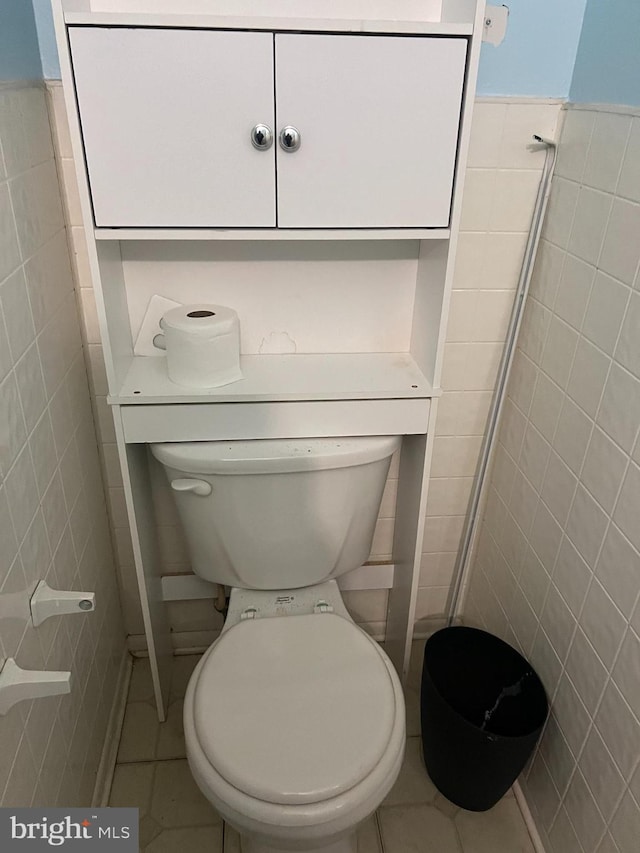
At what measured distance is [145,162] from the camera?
0.95 metres

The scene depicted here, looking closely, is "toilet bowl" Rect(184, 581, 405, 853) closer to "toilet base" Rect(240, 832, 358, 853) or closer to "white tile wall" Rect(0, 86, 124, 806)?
"toilet base" Rect(240, 832, 358, 853)

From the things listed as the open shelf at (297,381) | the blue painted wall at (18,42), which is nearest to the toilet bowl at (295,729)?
the open shelf at (297,381)

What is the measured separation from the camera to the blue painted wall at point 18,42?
2.96 ft

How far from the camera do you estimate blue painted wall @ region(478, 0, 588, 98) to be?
110 cm

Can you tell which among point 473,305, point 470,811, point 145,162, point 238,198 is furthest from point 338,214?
point 470,811

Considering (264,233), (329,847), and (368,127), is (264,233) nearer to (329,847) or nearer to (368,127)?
(368,127)

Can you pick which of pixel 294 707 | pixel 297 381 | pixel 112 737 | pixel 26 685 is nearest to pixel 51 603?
pixel 26 685

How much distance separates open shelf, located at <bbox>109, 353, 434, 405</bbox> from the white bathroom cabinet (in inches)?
11.7

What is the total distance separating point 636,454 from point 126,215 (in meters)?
0.88

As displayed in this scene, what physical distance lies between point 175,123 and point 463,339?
72 cm

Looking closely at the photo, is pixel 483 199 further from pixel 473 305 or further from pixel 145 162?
pixel 145 162

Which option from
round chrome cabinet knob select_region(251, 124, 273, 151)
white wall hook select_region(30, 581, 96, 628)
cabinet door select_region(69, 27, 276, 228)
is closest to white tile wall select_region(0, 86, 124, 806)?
white wall hook select_region(30, 581, 96, 628)

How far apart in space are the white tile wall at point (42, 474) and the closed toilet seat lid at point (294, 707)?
0.85 ft

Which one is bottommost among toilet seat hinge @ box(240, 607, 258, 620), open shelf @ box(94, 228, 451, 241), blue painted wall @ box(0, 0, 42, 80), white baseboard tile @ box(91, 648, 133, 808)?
white baseboard tile @ box(91, 648, 133, 808)
